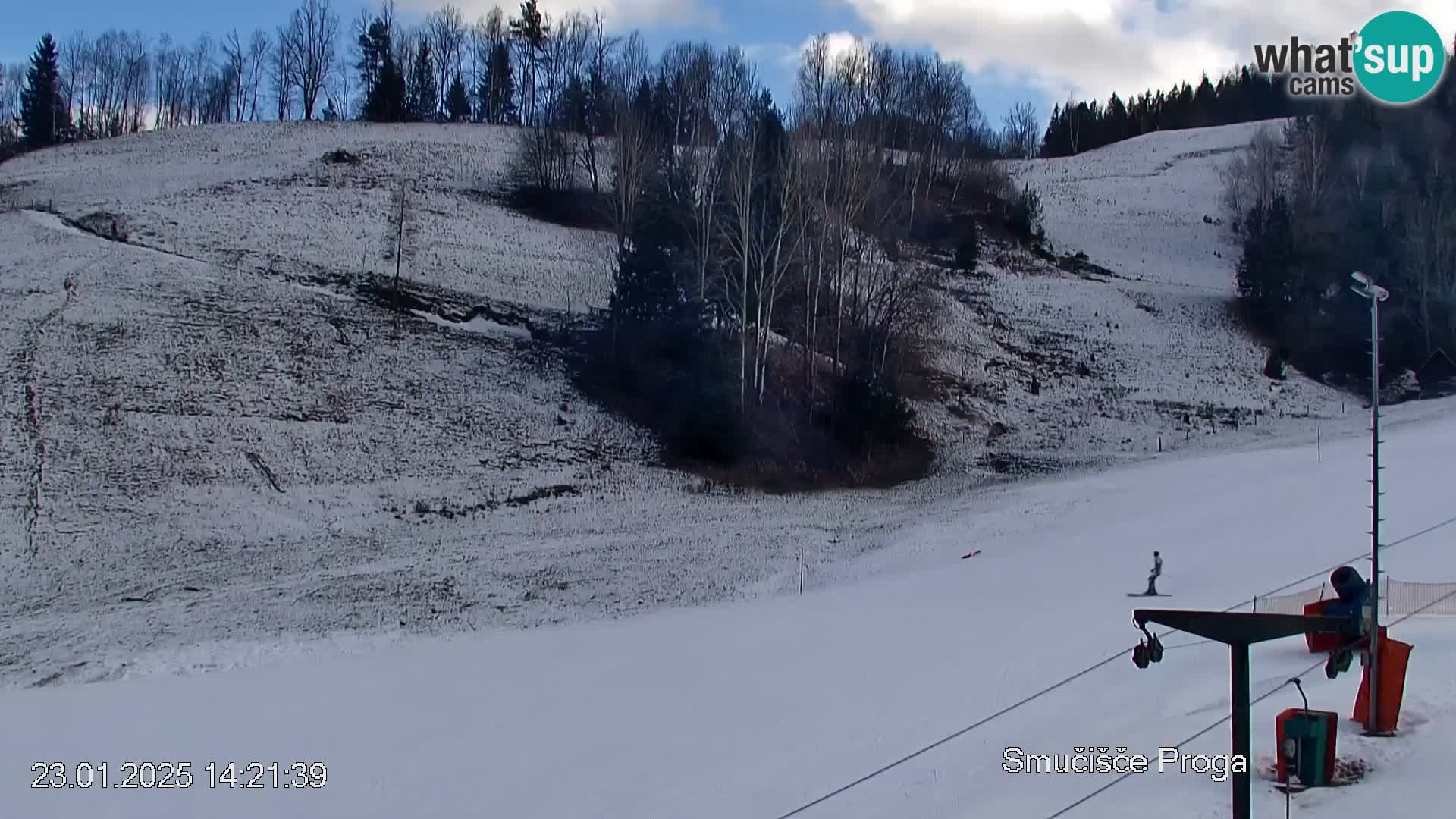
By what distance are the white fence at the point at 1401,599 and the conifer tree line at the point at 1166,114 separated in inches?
3994

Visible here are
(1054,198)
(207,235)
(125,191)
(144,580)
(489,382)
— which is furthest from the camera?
(1054,198)

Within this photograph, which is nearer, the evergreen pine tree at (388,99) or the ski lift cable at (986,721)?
the ski lift cable at (986,721)

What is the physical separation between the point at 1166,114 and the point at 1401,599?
114 metres

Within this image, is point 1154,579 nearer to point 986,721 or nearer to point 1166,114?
point 986,721

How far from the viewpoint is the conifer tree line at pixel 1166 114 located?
4360 inches

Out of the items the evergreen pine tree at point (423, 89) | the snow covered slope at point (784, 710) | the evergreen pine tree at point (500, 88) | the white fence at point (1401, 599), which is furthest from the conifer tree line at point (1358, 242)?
the evergreen pine tree at point (423, 89)

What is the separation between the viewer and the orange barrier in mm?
10180

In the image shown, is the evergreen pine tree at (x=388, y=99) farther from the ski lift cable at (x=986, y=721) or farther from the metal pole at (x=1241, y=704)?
the metal pole at (x=1241, y=704)

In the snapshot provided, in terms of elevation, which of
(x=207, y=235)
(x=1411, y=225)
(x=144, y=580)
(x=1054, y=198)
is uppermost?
(x=1054, y=198)

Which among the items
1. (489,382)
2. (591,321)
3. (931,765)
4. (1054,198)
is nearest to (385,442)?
(489,382)

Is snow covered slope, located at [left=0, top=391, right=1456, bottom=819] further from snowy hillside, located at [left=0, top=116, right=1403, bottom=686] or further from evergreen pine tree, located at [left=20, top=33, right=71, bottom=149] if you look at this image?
evergreen pine tree, located at [left=20, top=33, right=71, bottom=149]

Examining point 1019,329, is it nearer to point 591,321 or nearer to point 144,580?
point 591,321

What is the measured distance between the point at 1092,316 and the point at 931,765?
4770 cm

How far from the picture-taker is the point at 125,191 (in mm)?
57156
